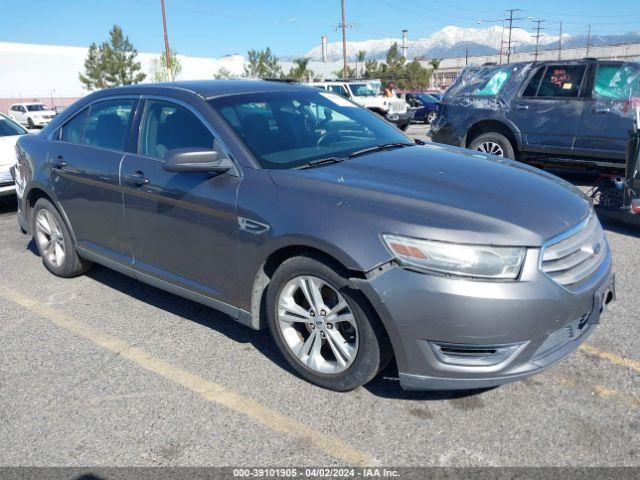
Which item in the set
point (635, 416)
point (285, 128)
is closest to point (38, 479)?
point (285, 128)

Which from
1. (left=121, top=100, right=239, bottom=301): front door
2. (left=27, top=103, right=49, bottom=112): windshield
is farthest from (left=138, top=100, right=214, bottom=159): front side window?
(left=27, top=103, right=49, bottom=112): windshield

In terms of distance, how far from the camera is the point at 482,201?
287cm

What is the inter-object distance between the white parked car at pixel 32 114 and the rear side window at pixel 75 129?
31871 millimetres

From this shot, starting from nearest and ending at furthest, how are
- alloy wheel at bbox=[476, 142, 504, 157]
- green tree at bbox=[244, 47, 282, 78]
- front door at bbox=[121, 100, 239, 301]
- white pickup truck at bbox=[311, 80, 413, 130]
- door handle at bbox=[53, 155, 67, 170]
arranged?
1. front door at bbox=[121, 100, 239, 301]
2. door handle at bbox=[53, 155, 67, 170]
3. alloy wheel at bbox=[476, 142, 504, 157]
4. white pickup truck at bbox=[311, 80, 413, 130]
5. green tree at bbox=[244, 47, 282, 78]

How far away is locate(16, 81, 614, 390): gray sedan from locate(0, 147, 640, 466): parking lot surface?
0.81 ft

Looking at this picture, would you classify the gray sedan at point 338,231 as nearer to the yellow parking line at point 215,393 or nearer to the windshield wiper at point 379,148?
the windshield wiper at point 379,148

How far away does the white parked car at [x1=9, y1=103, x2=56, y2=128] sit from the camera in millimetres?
33938

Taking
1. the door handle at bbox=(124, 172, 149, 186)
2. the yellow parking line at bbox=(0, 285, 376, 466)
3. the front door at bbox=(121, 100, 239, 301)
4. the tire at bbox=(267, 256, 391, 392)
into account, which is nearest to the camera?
the yellow parking line at bbox=(0, 285, 376, 466)

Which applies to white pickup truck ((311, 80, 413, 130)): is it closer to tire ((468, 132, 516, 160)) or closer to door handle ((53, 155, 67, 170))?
tire ((468, 132, 516, 160))

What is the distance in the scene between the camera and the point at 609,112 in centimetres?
777

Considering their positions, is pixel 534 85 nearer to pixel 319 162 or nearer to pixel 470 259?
pixel 319 162

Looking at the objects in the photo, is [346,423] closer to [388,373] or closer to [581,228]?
[388,373]

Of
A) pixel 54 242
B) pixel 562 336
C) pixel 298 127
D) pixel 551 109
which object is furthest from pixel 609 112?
pixel 54 242

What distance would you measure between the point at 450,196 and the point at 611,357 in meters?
1.48
